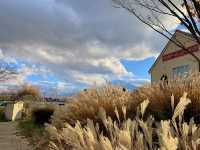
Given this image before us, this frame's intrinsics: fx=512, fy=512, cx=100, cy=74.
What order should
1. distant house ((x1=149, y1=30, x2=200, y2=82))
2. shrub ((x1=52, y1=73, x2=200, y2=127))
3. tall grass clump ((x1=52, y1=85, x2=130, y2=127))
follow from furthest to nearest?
distant house ((x1=149, y1=30, x2=200, y2=82)), tall grass clump ((x1=52, y1=85, x2=130, y2=127)), shrub ((x1=52, y1=73, x2=200, y2=127))

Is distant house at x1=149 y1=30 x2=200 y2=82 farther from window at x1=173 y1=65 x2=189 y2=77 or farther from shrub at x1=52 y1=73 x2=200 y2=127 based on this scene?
shrub at x1=52 y1=73 x2=200 y2=127

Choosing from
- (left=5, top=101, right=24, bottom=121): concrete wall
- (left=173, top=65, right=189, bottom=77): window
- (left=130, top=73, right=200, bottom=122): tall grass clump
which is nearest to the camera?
(left=130, top=73, right=200, bottom=122): tall grass clump

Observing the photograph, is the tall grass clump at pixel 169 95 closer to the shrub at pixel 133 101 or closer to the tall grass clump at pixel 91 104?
the shrub at pixel 133 101

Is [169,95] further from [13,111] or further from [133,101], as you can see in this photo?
[13,111]

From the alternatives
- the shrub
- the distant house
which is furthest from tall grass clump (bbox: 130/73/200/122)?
the distant house

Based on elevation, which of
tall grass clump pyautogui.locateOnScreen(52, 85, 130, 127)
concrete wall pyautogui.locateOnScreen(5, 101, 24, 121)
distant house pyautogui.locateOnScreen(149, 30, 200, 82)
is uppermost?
distant house pyautogui.locateOnScreen(149, 30, 200, 82)

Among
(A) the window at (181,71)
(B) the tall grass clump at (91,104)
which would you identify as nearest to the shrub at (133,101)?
(B) the tall grass clump at (91,104)

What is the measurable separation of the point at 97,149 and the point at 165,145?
632 millimetres

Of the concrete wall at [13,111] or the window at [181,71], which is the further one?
the concrete wall at [13,111]

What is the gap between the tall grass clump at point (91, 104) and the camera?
729 cm

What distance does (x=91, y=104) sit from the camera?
749cm

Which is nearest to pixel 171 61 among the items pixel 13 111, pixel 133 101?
pixel 13 111

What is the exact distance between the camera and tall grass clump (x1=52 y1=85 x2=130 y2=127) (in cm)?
729

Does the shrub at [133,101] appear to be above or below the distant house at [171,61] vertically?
below
